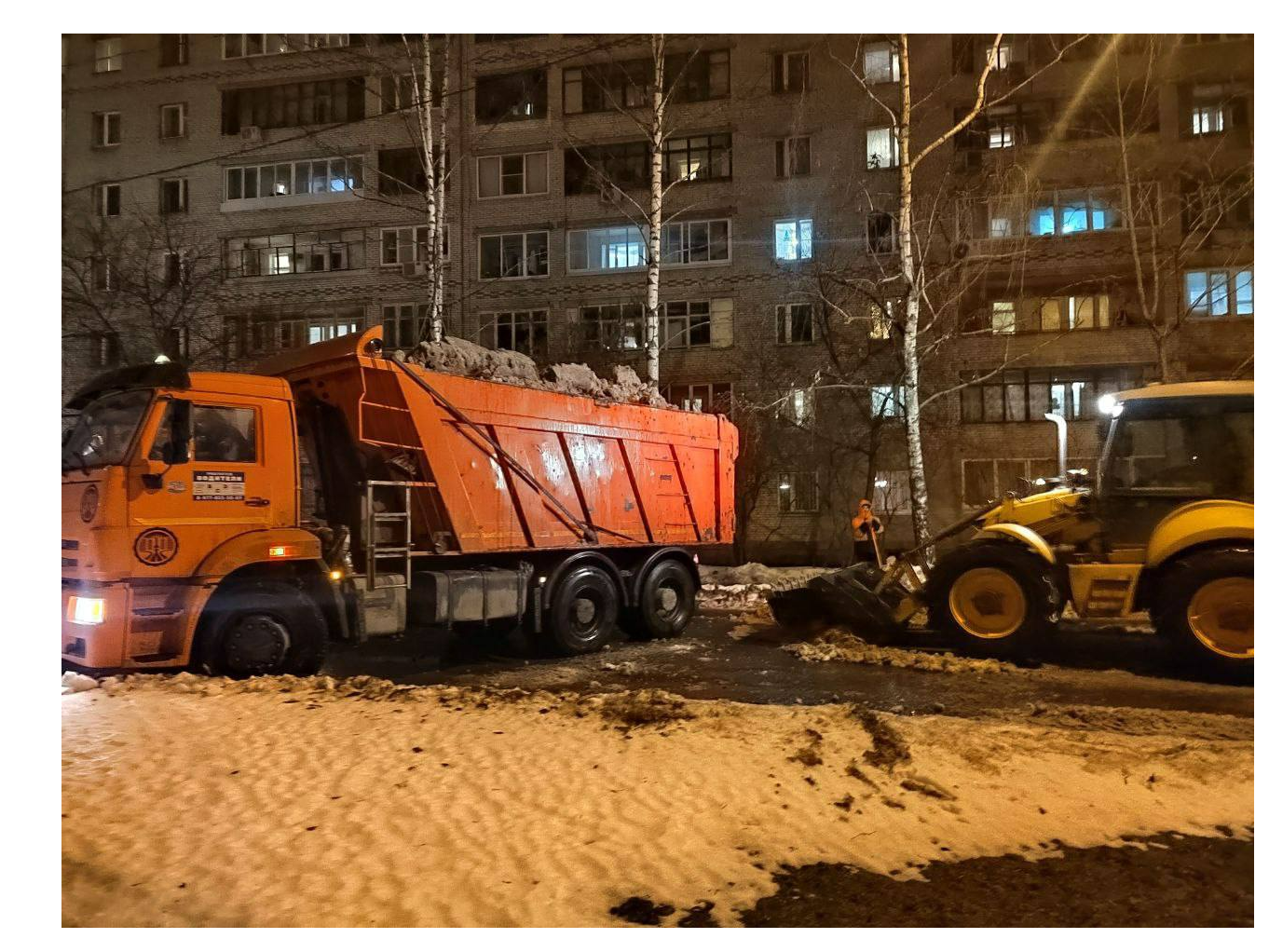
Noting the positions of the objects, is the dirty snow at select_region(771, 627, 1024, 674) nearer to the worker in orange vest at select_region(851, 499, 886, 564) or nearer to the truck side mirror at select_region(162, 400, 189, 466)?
the worker in orange vest at select_region(851, 499, 886, 564)

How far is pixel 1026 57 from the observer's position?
26125mm

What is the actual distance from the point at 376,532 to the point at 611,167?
23.5m

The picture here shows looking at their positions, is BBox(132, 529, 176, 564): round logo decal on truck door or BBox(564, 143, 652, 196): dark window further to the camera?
BBox(564, 143, 652, 196): dark window

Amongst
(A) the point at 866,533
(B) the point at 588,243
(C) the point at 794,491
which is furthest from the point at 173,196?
(A) the point at 866,533

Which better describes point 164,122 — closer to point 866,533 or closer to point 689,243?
point 689,243

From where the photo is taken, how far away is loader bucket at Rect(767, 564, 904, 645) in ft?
32.2

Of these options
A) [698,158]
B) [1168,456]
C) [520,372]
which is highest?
[698,158]

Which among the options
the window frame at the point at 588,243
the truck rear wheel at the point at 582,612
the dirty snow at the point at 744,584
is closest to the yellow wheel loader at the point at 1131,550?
the truck rear wheel at the point at 582,612

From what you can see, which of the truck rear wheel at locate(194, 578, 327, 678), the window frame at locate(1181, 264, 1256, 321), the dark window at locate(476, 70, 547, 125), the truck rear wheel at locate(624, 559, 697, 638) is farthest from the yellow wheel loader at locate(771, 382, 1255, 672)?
the dark window at locate(476, 70, 547, 125)

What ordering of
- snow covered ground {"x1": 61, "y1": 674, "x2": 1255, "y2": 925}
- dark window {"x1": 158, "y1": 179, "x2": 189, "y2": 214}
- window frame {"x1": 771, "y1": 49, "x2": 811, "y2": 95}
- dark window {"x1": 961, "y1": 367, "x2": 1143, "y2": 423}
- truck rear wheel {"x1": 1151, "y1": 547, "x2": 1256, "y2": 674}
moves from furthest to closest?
1. dark window {"x1": 158, "y1": 179, "x2": 189, "y2": 214}
2. window frame {"x1": 771, "y1": 49, "x2": 811, "y2": 95}
3. dark window {"x1": 961, "y1": 367, "x2": 1143, "y2": 423}
4. truck rear wheel {"x1": 1151, "y1": 547, "x2": 1256, "y2": 674}
5. snow covered ground {"x1": 61, "y1": 674, "x2": 1255, "y2": 925}

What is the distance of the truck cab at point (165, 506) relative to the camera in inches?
264

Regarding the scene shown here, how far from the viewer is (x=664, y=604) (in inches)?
443

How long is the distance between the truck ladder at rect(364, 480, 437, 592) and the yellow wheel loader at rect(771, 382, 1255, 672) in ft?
16.8

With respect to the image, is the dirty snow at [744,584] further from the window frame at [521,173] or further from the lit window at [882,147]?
the window frame at [521,173]
